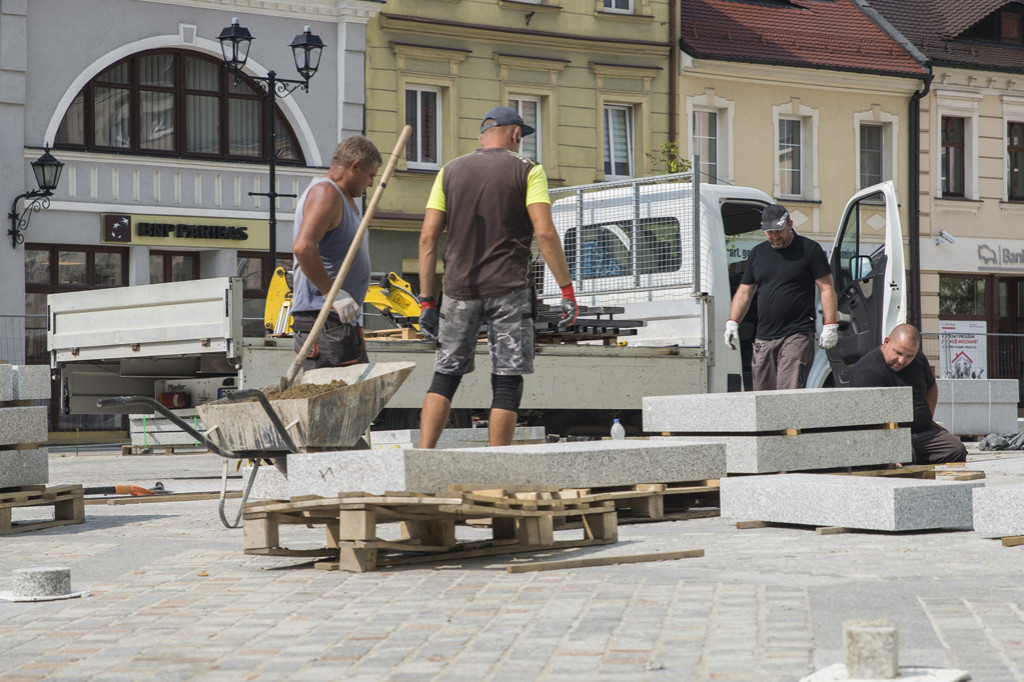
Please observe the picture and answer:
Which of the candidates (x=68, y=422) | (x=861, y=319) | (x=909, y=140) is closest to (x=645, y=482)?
(x=861, y=319)

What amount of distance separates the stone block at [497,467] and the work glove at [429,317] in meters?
1.05

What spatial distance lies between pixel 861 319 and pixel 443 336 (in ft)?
19.9

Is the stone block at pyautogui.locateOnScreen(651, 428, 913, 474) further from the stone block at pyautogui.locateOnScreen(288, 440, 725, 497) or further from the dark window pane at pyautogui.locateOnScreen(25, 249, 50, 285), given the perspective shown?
the dark window pane at pyautogui.locateOnScreen(25, 249, 50, 285)

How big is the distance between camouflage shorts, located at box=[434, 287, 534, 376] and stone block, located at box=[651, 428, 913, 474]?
1.42m

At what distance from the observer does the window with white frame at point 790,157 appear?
101 ft

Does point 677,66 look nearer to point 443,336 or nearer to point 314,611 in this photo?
point 443,336

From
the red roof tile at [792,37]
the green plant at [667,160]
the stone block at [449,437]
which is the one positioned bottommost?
the stone block at [449,437]

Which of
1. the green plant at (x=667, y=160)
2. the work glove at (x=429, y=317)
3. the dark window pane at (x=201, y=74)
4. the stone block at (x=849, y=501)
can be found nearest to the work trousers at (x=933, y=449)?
the stone block at (x=849, y=501)

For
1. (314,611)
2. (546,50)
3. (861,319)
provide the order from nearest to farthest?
1. (314,611)
2. (861,319)
3. (546,50)

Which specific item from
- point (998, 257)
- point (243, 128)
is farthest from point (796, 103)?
point (243, 128)

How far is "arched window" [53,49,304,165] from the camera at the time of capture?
2398 cm

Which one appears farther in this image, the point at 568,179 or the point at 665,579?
the point at 568,179

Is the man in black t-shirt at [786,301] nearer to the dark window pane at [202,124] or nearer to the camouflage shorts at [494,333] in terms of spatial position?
the camouflage shorts at [494,333]

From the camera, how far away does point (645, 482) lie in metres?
7.96
